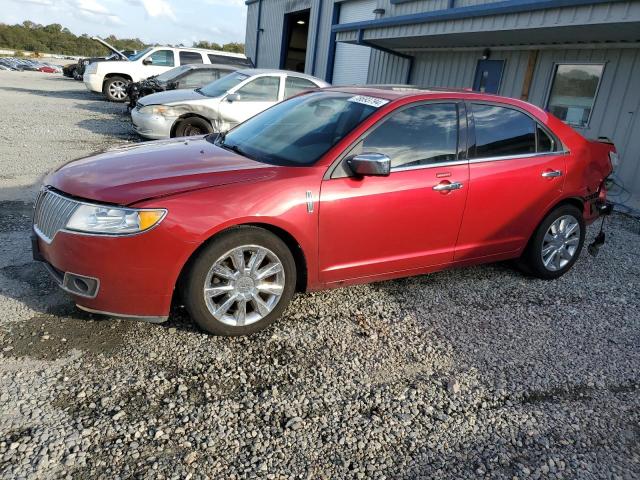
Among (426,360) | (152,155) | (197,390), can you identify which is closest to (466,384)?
(426,360)

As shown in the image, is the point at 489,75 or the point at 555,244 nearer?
the point at 555,244

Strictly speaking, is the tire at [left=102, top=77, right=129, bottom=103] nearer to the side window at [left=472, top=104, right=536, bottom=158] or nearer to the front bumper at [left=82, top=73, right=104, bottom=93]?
the front bumper at [left=82, top=73, right=104, bottom=93]

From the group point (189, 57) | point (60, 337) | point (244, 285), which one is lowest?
point (60, 337)

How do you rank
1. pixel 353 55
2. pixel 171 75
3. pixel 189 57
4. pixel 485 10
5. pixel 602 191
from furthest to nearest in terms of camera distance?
pixel 353 55, pixel 189 57, pixel 171 75, pixel 485 10, pixel 602 191

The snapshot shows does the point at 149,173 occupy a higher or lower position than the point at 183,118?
higher

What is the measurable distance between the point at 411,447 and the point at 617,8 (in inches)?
266

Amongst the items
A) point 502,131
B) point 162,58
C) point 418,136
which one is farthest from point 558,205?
point 162,58

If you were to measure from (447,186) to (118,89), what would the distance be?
50.9ft

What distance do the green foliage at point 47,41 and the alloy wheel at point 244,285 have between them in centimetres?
8605

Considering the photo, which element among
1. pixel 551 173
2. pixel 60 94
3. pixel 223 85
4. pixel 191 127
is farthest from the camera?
pixel 60 94

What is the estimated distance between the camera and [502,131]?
4195mm

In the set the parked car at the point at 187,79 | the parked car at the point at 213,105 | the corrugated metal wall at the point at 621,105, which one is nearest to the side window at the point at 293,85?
the parked car at the point at 213,105

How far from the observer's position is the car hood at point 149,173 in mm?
2982

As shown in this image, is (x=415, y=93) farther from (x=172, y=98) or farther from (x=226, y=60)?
(x=226, y=60)
